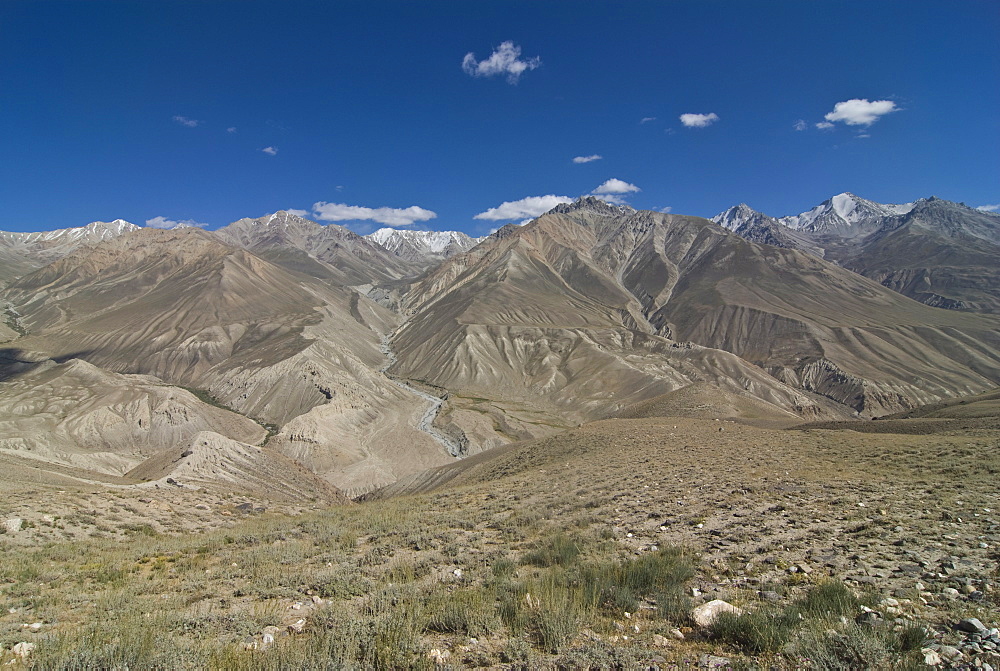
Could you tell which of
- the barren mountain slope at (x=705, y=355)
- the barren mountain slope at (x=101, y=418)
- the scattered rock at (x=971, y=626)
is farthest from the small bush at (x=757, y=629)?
the barren mountain slope at (x=705, y=355)

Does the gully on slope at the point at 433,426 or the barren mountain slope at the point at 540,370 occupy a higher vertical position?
the barren mountain slope at the point at 540,370

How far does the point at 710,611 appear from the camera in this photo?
6969 mm

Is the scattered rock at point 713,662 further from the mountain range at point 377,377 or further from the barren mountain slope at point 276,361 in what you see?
the barren mountain slope at point 276,361

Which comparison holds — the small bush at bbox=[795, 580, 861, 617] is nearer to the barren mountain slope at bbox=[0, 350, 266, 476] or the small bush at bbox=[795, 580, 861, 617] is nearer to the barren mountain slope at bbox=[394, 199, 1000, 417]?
the barren mountain slope at bbox=[0, 350, 266, 476]

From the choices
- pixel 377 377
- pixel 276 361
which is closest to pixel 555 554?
pixel 377 377

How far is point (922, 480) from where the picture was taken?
16344mm

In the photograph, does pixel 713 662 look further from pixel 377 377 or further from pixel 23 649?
pixel 377 377

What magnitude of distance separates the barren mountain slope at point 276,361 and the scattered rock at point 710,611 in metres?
57.6

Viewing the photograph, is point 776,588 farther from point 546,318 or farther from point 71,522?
point 546,318

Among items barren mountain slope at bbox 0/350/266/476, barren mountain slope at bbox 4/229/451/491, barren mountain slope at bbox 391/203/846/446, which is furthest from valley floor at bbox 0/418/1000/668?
barren mountain slope at bbox 391/203/846/446

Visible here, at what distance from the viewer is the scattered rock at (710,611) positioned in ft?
22.0

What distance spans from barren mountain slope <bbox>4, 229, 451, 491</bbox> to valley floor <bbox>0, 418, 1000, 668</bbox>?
47.0 metres

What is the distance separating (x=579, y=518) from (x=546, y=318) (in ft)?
552

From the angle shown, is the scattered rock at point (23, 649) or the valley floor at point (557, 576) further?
the scattered rock at point (23, 649)
